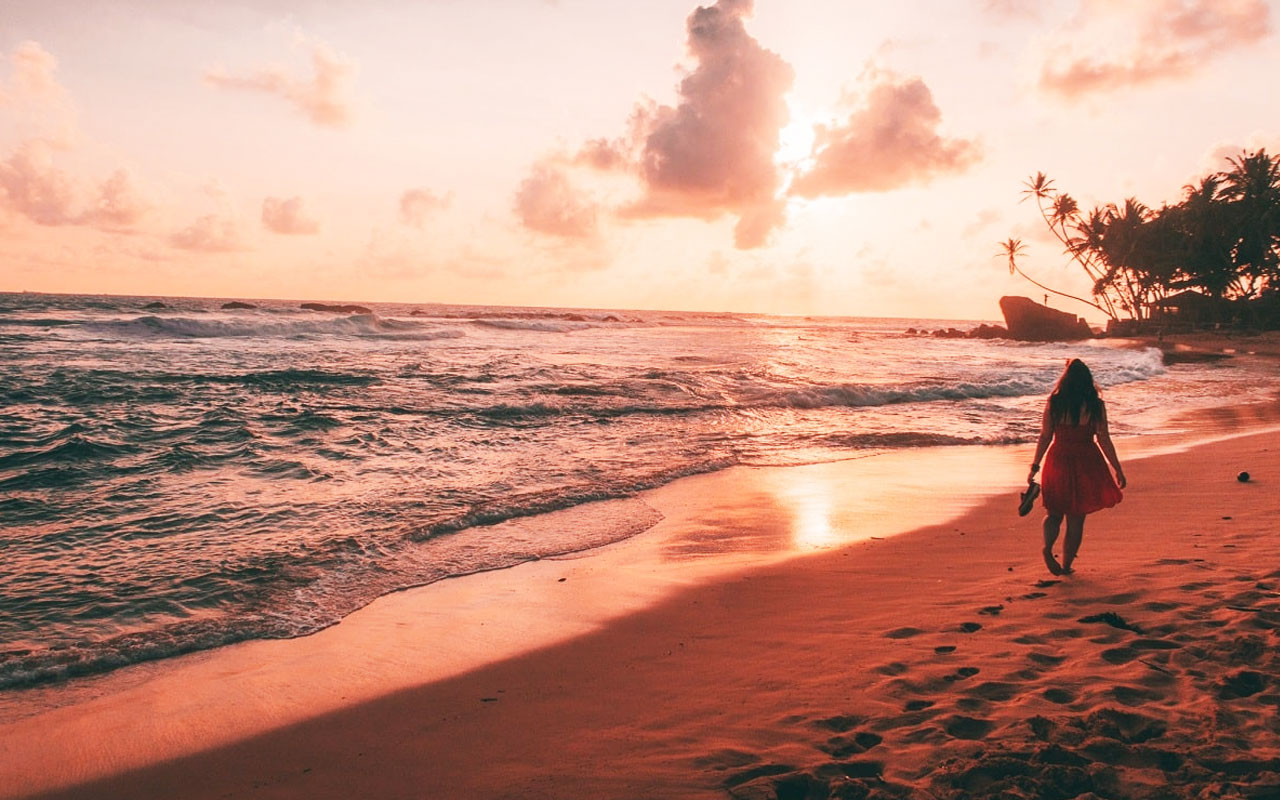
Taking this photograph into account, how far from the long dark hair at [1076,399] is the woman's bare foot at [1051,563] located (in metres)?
1.04

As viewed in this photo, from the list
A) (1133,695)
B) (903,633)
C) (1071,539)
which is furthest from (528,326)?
(1133,695)

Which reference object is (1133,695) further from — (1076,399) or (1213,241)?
(1213,241)

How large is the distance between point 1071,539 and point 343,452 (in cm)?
992

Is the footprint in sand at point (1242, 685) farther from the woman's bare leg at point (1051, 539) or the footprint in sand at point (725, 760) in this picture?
the footprint in sand at point (725, 760)

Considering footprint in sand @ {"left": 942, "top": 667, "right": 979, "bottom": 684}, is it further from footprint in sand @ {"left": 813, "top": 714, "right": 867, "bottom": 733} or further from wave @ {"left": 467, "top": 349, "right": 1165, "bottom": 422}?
wave @ {"left": 467, "top": 349, "right": 1165, "bottom": 422}

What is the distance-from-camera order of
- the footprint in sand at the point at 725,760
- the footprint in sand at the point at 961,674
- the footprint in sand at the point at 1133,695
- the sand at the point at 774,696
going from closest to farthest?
the sand at the point at 774,696 → the footprint in sand at the point at 725,760 → the footprint in sand at the point at 1133,695 → the footprint in sand at the point at 961,674

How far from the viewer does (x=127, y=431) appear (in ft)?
41.4

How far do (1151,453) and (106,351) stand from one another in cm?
2921

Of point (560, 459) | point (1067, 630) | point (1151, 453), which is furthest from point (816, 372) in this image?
point (1067, 630)

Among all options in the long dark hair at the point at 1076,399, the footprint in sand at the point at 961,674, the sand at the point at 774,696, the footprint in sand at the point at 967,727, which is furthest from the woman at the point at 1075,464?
the footprint in sand at the point at 967,727

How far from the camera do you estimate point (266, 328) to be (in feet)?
127

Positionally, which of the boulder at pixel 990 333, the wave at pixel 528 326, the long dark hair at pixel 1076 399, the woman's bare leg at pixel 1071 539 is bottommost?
the woman's bare leg at pixel 1071 539

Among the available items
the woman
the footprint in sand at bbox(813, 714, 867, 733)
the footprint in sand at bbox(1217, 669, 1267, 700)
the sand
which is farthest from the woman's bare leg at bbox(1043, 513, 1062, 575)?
the footprint in sand at bbox(813, 714, 867, 733)

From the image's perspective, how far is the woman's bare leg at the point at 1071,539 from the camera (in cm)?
584
